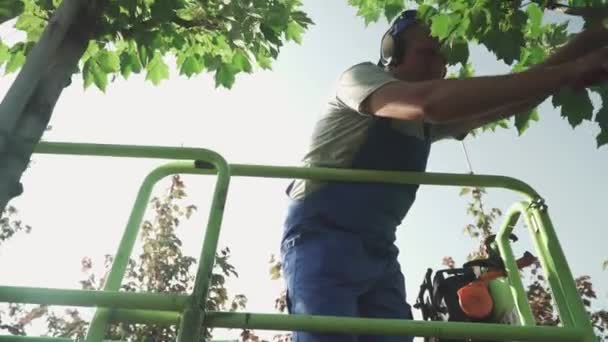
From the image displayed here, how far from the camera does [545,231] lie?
177 centimetres

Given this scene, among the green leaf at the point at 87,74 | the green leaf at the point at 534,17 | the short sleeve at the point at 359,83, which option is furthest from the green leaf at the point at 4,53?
the green leaf at the point at 534,17

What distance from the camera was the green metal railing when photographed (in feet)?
4.24

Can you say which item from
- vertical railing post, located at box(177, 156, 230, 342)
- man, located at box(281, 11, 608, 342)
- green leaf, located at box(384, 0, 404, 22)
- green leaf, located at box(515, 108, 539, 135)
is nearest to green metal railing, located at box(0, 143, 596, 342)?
vertical railing post, located at box(177, 156, 230, 342)

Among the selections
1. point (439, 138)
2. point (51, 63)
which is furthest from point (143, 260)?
point (51, 63)

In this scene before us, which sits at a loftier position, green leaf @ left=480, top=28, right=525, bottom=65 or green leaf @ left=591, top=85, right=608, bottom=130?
green leaf @ left=480, top=28, right=525, bottom=65

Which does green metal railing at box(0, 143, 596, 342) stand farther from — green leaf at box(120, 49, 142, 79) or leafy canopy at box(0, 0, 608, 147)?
green leaf at box(120, 49, 142, 79)

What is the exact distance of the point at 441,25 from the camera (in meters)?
2.12

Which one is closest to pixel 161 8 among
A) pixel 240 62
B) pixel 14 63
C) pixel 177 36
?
pixel 177 36

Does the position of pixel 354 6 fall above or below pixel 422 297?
above

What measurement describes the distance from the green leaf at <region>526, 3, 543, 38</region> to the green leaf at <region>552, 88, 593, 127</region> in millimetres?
508

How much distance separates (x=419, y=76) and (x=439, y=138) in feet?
1.07

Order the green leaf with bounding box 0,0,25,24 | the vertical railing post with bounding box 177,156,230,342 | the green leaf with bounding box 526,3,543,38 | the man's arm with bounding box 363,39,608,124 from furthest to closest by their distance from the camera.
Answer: the green leaf with bounding box 526,3,543,38 → the green leaf with bounding box 0,0,25,24 → the man's arm with bounding box 363,39,608,124 → the vertical railing post with bounding box 177,156,230,342

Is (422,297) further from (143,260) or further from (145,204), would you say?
(143,260)

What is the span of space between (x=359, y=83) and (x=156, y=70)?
162 centimetres
